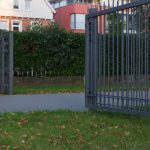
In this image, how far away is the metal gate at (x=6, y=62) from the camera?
17.6 meters

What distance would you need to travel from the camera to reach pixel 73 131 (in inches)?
359

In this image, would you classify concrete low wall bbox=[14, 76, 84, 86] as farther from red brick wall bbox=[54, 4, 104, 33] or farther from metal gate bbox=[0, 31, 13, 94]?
red brick wall bbox=[54, 4, 104, 33]

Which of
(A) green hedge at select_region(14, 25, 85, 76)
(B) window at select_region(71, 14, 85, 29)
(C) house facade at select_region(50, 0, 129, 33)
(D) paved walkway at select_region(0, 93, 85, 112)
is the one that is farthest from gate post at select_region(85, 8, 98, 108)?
(B) window at select_region(71, 14, 85, 29)

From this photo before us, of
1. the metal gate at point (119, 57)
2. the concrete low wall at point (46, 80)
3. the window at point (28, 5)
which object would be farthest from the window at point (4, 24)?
the metal gate at point (119, 57)

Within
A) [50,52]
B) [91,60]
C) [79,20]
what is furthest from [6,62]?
[79,20]

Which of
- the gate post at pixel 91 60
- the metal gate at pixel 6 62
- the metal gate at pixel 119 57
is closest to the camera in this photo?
the metal gate at pixel 119 57

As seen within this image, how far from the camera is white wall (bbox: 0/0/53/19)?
2124 inches

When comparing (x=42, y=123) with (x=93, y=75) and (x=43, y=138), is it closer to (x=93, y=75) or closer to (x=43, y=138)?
(x=43, y=138)

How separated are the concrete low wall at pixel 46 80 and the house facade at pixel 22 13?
28.0 m

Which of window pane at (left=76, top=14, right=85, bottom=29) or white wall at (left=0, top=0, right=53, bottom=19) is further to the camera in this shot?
window pane at (left=76, top=14, right=85, bottom=29)

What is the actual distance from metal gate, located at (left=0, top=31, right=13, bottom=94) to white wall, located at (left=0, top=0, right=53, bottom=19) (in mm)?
36062

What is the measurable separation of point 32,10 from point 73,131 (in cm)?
4796

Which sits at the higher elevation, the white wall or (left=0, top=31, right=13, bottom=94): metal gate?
the white wall

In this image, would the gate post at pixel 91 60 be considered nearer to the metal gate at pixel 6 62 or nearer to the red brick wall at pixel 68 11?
the metal gate at pixel 6 62
